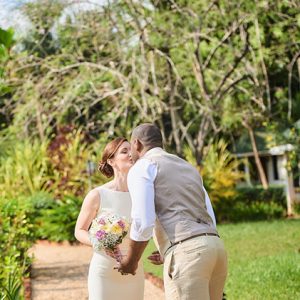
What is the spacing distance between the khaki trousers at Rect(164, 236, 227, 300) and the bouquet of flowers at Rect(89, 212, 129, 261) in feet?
2.77

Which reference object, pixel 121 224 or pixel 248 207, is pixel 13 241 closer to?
pixel 121 224

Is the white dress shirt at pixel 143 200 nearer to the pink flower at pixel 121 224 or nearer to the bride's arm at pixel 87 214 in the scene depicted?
the pink flower at pixel 121 224

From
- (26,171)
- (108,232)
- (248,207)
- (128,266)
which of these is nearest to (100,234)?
(108,232)

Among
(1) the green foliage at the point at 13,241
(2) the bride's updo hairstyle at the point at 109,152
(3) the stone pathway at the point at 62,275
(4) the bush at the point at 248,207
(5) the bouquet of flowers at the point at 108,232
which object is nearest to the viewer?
(5) the bouquet of flowers at the point at 108,232

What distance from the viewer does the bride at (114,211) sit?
4.97 metres

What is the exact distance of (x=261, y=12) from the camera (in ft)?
53.3

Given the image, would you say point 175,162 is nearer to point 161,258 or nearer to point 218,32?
point 161,258

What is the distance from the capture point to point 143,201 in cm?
386

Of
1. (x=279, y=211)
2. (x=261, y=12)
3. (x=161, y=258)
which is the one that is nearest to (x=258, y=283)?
(x=161, y=258)

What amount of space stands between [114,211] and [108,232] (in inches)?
17.7

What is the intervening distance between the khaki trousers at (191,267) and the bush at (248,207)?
1612 centimetres

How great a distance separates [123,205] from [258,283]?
4174mm

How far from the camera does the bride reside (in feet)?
16.3

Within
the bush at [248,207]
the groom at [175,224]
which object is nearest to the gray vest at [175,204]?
the groom at [175,224]
